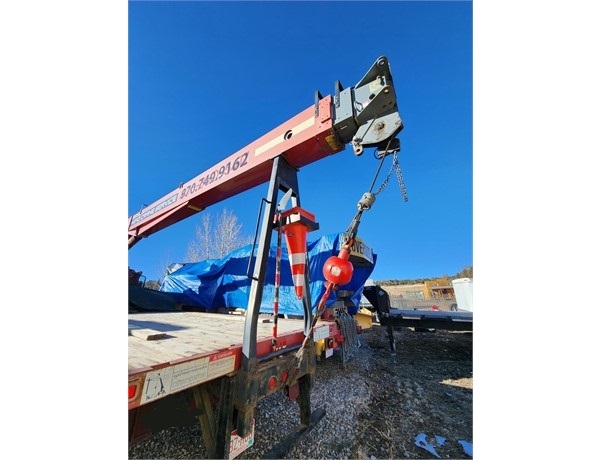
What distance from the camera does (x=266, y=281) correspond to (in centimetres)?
599

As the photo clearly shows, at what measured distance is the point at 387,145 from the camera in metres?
2.07

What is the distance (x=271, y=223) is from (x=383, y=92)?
4.57 ft

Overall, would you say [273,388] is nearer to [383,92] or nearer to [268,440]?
[268,440]

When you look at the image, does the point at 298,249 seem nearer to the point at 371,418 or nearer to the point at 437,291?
the point at 371,418

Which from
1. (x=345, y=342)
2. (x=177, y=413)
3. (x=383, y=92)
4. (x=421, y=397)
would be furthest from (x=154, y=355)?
(x=421, y=397)

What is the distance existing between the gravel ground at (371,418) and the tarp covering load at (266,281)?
4.43 feet

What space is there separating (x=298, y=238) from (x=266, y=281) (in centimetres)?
368

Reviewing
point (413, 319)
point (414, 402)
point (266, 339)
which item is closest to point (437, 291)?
point (413, 319)

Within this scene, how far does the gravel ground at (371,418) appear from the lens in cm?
251

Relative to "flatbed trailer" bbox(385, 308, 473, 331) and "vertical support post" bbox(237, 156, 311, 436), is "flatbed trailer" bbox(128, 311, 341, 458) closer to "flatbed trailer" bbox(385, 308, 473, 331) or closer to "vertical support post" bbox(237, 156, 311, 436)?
"vertical support post" bbox(237, 156, 311, 436)

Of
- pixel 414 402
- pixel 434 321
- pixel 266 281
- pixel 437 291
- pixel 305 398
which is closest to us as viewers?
pixel 305 398

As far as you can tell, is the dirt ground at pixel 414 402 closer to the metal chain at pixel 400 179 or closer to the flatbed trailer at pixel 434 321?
the flatbed trailer at pixel 434 321

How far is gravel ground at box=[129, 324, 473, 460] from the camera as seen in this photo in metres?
2.51

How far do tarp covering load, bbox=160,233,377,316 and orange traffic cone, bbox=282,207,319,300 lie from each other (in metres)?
2.20
